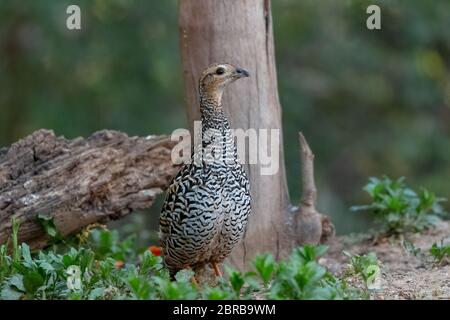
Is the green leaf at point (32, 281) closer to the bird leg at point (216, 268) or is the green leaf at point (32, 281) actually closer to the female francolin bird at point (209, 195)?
the female francolin bird at point (209, 195)

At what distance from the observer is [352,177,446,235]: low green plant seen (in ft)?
28.6

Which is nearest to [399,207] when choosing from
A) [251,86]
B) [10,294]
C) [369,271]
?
[251,86]

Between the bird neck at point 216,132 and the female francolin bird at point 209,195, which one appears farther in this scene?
the bird neck at point 216,132

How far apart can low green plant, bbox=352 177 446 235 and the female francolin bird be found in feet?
6.32

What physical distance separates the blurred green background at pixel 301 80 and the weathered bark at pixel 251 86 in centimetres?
582

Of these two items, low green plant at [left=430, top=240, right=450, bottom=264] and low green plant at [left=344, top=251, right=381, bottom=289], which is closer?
low green plant at [left=344, top=251, right=381, bottom=289]

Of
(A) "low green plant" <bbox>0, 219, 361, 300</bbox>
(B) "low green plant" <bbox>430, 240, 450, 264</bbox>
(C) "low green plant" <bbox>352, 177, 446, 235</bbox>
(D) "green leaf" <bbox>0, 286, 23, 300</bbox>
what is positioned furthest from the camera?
(C) "low green plant" <bbox>352, 177, 446, 235</bbox>

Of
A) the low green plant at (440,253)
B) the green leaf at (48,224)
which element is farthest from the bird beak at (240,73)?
the low green plant at (440,253)

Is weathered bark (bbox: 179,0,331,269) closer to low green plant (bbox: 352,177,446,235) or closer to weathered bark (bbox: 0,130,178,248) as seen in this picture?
weathered bark (bbox: 0,130,178,248)

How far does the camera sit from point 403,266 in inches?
318

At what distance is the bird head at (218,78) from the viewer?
7.24 meters

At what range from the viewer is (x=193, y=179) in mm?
7047

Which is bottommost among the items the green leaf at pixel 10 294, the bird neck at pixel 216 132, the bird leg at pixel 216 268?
the bird leg at pixel 216 268

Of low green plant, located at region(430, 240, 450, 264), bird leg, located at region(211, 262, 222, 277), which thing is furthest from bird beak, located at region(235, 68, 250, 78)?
low green plant, located at region(430, 240, 450, 264)
